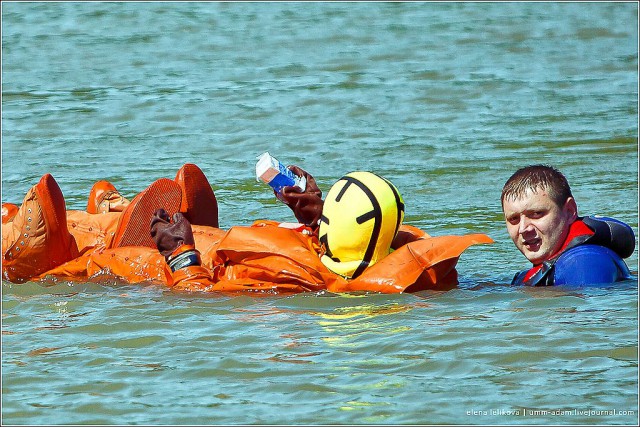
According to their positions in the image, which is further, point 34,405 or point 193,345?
point 193,345

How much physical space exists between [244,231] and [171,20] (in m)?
11.3

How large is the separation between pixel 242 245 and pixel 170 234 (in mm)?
430

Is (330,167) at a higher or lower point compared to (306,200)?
lower

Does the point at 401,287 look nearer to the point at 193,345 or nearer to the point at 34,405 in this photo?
the point at 193,345

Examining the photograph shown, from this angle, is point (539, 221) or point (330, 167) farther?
point (330, 167)

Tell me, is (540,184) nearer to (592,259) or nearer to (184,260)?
(592,259)

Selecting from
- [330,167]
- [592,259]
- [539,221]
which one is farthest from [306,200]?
[330,167]

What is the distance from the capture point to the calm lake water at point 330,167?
5184mm

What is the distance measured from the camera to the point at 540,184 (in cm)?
625

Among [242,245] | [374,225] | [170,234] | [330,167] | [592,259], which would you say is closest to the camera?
[592,259]

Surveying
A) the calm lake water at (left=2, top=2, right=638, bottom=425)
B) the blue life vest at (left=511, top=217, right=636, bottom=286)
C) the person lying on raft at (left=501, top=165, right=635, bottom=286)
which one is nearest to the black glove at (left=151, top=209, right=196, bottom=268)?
the calm lake water at (left=2, top=2, right=638, bottom=425)

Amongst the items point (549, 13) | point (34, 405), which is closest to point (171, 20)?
point (549, 13)

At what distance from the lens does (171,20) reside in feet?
57.1

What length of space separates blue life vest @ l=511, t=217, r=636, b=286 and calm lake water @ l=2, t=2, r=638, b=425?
9 cm
